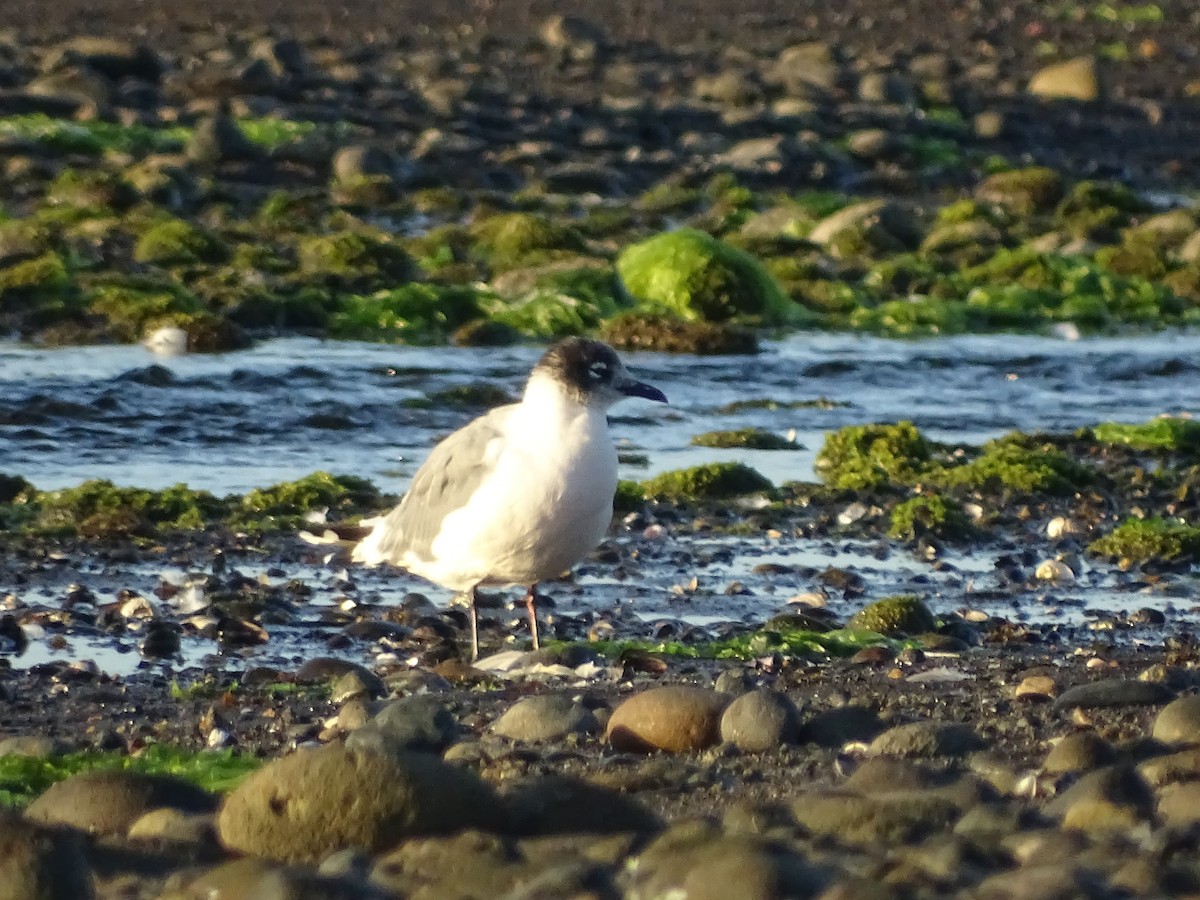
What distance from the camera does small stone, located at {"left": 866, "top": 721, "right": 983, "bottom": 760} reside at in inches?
191

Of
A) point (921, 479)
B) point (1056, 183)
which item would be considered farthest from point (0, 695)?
point (1056, 183)

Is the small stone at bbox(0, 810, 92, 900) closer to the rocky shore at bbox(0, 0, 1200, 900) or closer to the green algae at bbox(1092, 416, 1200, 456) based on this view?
the rocky shore at bbox(0, 0, 1200, 900)

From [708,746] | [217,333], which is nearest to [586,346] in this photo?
[708,746]

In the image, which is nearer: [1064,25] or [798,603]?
[798,603]

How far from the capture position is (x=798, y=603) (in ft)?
23.5

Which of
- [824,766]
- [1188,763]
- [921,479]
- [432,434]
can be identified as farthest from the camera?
[432,434]

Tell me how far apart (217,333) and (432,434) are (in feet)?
5.81

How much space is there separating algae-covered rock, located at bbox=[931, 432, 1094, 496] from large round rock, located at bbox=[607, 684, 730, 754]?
430 centimetres

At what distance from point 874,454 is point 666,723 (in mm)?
4691

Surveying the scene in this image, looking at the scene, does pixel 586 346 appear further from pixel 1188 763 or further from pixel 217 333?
pixel 217 333

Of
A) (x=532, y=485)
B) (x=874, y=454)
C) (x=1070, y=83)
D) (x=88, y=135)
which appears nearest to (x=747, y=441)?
(x=874, y=454)

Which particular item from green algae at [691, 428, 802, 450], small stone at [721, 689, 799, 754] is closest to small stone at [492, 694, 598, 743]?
small stone at [721, 689, 799, 754]

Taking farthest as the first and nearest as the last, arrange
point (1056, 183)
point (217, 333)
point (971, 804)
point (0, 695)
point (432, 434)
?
1. point (1056, 183)
2. point (217, 333)
3. point (432, 434)
4. point (0, 695)
5. point (971, 804)

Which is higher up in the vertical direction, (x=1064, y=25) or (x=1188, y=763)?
(x=1064, y=25)
